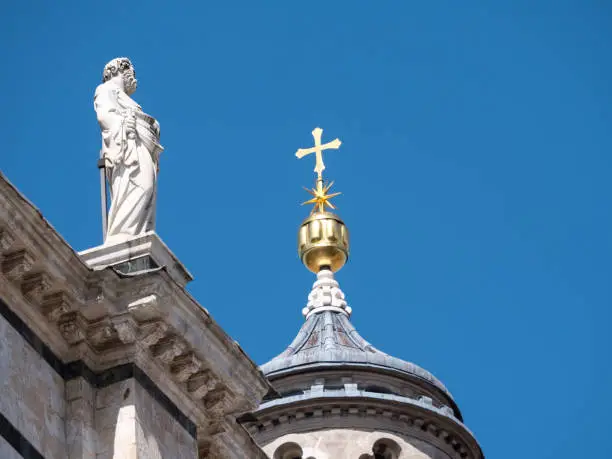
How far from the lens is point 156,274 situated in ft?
93.3

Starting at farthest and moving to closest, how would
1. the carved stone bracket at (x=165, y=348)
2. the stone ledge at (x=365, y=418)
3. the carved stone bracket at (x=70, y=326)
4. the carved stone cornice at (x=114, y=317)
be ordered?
1. the stone ledge at (x=365, y=418)
2. the carved stone bracket at (x=165, y=348)
3. the carved stone bracket at (x=70, y=326)
4. the carved stone cornice at (x=114, y=317)

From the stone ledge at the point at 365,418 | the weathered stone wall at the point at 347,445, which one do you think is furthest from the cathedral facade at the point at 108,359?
the stone ledge at the point at 365,418

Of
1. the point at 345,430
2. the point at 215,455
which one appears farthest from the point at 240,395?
the point at 345,430

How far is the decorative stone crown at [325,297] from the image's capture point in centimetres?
5144

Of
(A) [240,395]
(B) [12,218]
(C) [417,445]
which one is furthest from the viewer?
(C) [417,445]

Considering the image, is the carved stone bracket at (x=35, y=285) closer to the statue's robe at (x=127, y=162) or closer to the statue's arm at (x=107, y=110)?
the statue's robe at (x=127, y=162)

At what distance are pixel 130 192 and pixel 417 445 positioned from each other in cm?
1697

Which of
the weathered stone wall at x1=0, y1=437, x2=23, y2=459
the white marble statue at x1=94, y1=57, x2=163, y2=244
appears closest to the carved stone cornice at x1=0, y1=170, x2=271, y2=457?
the white marble statue at x1=94, y1=57, x2=163, y2=244

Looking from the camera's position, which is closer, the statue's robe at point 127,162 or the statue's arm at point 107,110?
the statue's robe at point 127,162

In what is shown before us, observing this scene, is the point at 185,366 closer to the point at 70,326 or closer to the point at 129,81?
the point at 70,326

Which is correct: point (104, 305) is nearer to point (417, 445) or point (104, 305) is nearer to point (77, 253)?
point (77, 253)

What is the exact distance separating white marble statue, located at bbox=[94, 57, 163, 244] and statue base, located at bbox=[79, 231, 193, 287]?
23cm

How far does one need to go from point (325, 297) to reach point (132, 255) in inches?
883

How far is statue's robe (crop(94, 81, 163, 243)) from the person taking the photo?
29.9 meters
